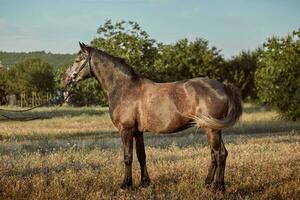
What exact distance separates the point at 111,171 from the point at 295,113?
2260 centimetres

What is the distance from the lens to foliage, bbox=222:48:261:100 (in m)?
59.0

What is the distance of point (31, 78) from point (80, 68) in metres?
71.6

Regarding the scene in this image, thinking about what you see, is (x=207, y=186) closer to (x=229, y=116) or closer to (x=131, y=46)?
(x=229, y=116)

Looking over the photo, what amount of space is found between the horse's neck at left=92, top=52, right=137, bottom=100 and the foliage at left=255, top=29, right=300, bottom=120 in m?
23.1

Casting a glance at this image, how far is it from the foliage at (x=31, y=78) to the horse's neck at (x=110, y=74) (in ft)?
229

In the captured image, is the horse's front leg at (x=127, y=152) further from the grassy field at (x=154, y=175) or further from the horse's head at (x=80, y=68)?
the horse's head at (x=80, y=68)

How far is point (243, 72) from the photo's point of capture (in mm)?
61875

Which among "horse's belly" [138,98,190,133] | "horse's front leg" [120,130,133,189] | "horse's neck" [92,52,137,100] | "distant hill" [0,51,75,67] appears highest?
"distant hill" [0,51,75,67]

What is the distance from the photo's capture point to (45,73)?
80.1 metres

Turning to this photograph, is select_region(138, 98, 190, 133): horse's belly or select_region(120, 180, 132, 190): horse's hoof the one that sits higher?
select_region(138, 98, 190, 133): horse's belly

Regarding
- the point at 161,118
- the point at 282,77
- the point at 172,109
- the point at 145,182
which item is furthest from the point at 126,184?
the point at 282,77

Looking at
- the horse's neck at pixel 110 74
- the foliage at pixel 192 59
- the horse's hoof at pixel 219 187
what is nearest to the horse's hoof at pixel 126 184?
the horse's hoof at pixel 219 187

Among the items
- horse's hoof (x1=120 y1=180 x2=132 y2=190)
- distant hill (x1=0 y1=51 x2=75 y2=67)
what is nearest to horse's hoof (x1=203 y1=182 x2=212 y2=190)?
horse's hoof (x1=120 y1=180 x2=132 y2=190)

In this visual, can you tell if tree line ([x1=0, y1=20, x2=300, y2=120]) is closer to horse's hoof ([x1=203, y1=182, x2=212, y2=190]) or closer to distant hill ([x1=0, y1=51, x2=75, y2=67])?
horse's hoof ([x1=203, y1=182, x2=212, y2=190])
